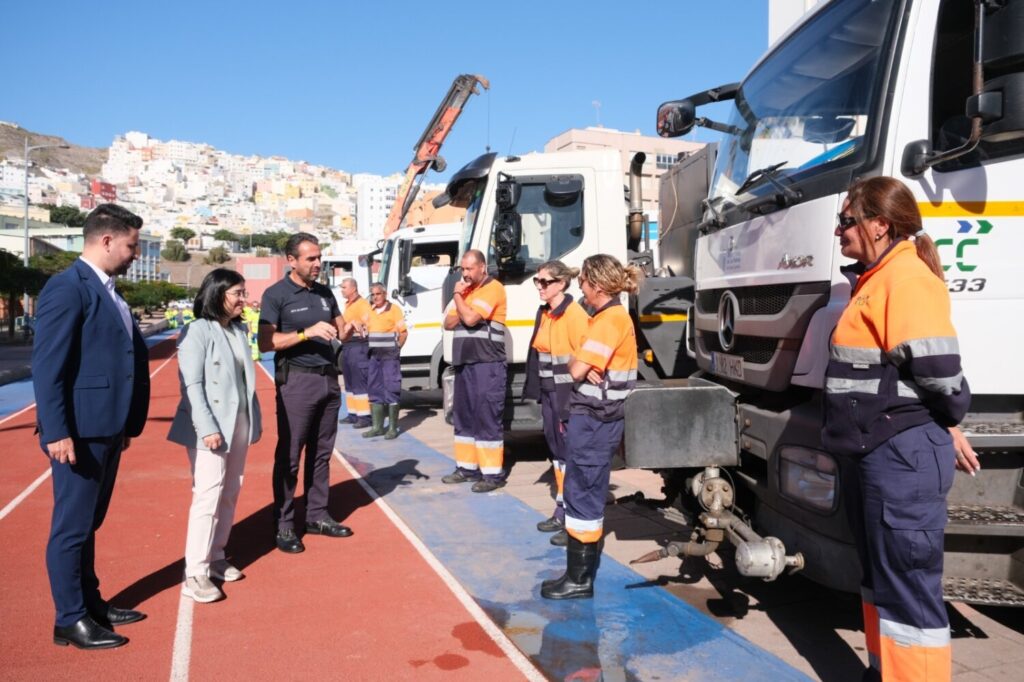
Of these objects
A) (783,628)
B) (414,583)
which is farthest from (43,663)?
(783,628)

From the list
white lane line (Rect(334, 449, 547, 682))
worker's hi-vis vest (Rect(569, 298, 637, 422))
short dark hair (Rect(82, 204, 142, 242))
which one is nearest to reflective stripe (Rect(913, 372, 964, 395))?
worker's hi-vis vest (Rect(569, 298, 637, 422))

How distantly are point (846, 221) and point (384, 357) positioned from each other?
7436 mm

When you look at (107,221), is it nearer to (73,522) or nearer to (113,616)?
(73,522)

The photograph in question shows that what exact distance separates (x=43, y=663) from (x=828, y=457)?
11.9 ft

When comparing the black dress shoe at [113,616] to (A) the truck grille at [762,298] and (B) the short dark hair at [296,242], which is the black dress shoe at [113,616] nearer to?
(B) the short dark hair at [296,242]

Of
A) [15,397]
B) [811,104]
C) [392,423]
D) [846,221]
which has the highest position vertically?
[811,104]

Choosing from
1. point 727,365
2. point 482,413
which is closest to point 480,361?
point 482,413

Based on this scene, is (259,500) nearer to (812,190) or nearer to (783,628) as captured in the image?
(783,628)

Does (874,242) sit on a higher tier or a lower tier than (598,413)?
higher

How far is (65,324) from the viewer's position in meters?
3.55

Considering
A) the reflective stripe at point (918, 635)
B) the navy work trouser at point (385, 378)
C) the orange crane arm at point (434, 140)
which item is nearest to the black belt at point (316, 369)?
the reflective stripe at point (918, 635)

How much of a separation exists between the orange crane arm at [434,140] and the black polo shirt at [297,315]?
11.2 meters

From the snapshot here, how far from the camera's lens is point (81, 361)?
366 centimetres

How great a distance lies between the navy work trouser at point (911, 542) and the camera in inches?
104
